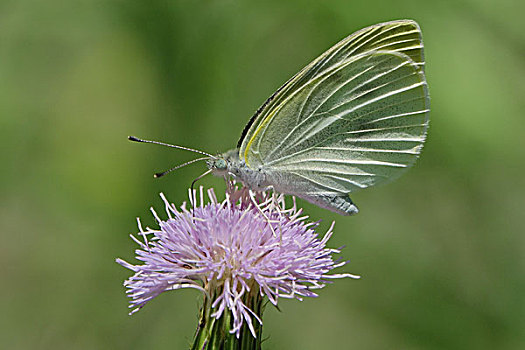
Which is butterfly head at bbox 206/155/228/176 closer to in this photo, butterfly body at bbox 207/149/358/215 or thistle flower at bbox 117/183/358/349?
butterfly body at bbox 207/149/358/215

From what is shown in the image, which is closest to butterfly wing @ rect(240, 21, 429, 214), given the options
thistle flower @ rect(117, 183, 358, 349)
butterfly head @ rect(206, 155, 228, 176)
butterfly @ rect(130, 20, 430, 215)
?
butterfly @ rect(130, 20, 430, 215)

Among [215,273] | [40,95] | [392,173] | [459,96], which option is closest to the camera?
[215,273]

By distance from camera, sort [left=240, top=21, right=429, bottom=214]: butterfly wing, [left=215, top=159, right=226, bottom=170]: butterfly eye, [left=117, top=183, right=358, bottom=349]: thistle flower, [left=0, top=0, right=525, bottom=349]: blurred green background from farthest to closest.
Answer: [left=0, top=0, right=525, bottom=349]: blurred green background
[left=240, top=21, right=429, bottom=214]: butterfly wing
[left=215, top=159, right=226, bottom=170]: butterfly eye
[left=117, top=183, right=358, bottom=349]: thistle flower

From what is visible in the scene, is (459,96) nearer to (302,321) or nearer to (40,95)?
(302,321)

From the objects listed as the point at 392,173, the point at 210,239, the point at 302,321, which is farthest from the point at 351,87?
the point at 302,321

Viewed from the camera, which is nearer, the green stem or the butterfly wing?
the green stem

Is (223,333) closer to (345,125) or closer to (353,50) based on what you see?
(345,125)

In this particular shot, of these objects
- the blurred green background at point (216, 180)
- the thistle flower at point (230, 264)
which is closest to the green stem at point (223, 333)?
the thistle flower at point (230, 264)
